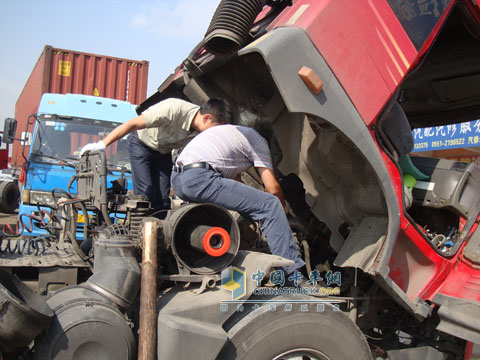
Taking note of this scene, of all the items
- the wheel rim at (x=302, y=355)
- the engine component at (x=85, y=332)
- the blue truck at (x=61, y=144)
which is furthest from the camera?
the blue truck at (x=61, y=144)

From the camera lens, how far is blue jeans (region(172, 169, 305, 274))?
8.40 feet

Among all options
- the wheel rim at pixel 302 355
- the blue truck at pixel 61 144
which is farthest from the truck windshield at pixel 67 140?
the wheel rim at pixel 302 355

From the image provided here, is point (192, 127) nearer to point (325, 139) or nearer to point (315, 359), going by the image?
point (325, 139)

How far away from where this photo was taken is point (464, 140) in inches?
429

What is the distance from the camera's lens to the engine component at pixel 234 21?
2.55 metres

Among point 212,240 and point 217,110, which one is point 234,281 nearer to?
point 212,240

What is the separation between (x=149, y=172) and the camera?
4.09 meters

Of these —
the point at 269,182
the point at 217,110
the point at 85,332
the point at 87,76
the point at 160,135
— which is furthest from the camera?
the point at 87,76

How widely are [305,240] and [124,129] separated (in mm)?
1673

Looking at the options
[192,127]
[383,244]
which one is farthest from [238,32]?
[383,244]

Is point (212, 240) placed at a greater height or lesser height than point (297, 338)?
greater

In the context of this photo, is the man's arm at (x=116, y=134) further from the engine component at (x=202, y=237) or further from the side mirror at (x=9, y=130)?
the side mirror at (x=9, y=130)

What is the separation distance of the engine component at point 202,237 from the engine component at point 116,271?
23 cm

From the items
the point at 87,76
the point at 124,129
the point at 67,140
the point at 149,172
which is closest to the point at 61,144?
the point at 67,140
